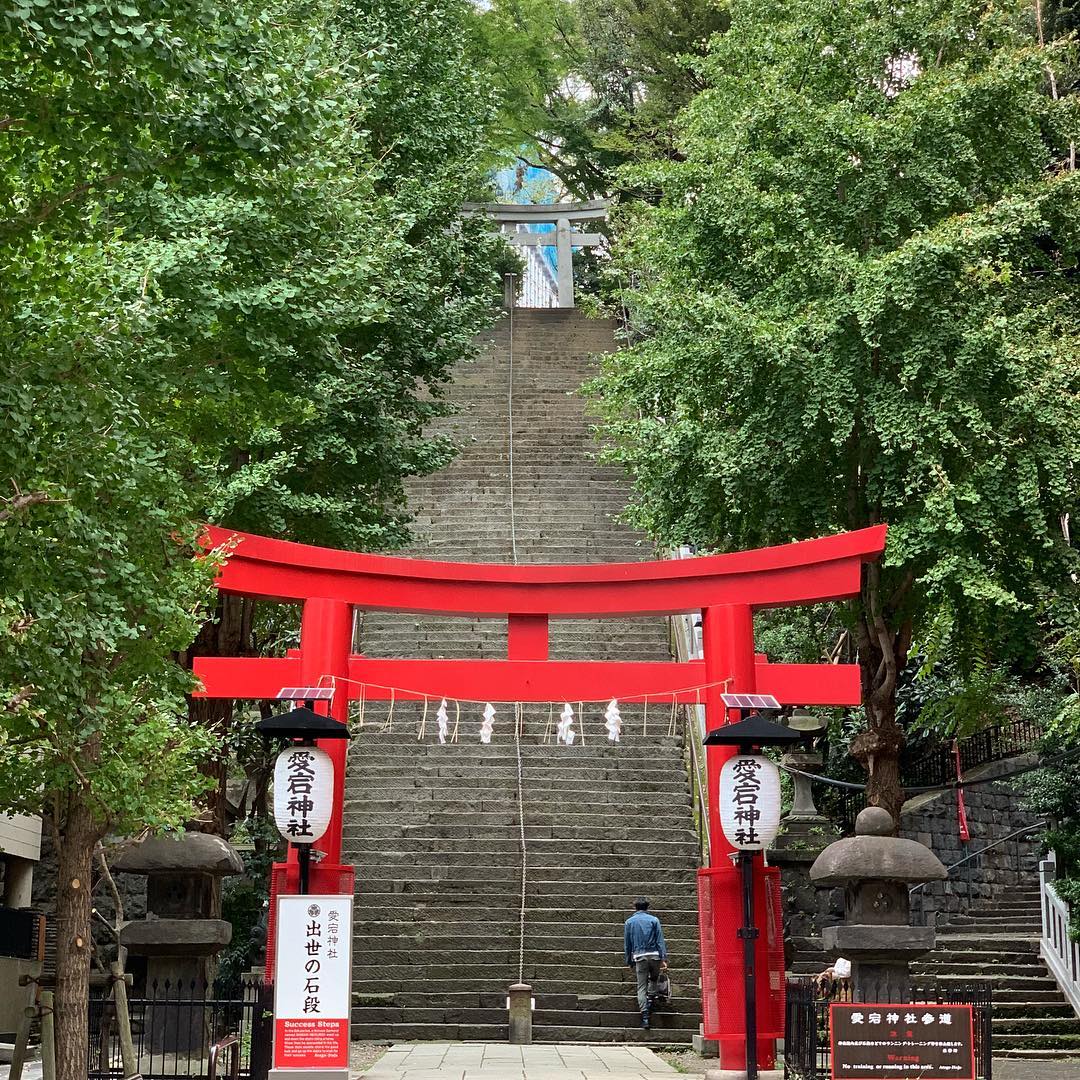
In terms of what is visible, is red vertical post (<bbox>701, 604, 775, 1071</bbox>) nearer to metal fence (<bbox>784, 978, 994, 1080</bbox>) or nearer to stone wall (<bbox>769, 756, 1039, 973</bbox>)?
metal fence (<bbox>784, 978, 994, 1080</bbox>)

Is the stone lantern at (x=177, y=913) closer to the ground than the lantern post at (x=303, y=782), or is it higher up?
closer to the ground

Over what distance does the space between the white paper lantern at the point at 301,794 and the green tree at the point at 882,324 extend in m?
5.15

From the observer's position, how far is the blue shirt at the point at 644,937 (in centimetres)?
1377

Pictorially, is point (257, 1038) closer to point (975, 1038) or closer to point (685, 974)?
point (975, 1038)

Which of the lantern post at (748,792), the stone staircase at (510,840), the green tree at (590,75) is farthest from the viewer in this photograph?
the green tree at (590,75)

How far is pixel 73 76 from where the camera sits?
600cm

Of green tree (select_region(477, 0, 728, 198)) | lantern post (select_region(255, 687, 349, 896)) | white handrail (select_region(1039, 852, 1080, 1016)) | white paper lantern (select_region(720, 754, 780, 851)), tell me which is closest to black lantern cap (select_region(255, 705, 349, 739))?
lantern post (select_region(255, 687, 349, 896))

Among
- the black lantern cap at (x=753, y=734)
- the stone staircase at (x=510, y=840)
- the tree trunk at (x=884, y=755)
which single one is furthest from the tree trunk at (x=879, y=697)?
the black lantern cap at (x=753, y=734)

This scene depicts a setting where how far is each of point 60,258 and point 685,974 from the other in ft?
35.2

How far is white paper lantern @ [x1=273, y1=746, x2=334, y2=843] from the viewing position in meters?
11.1

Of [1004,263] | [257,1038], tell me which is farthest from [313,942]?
[1004,263]

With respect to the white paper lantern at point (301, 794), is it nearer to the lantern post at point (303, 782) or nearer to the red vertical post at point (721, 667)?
the lantern post at point (303, 782)

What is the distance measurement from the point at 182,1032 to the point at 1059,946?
9594mm

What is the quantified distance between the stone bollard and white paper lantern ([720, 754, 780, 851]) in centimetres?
379
